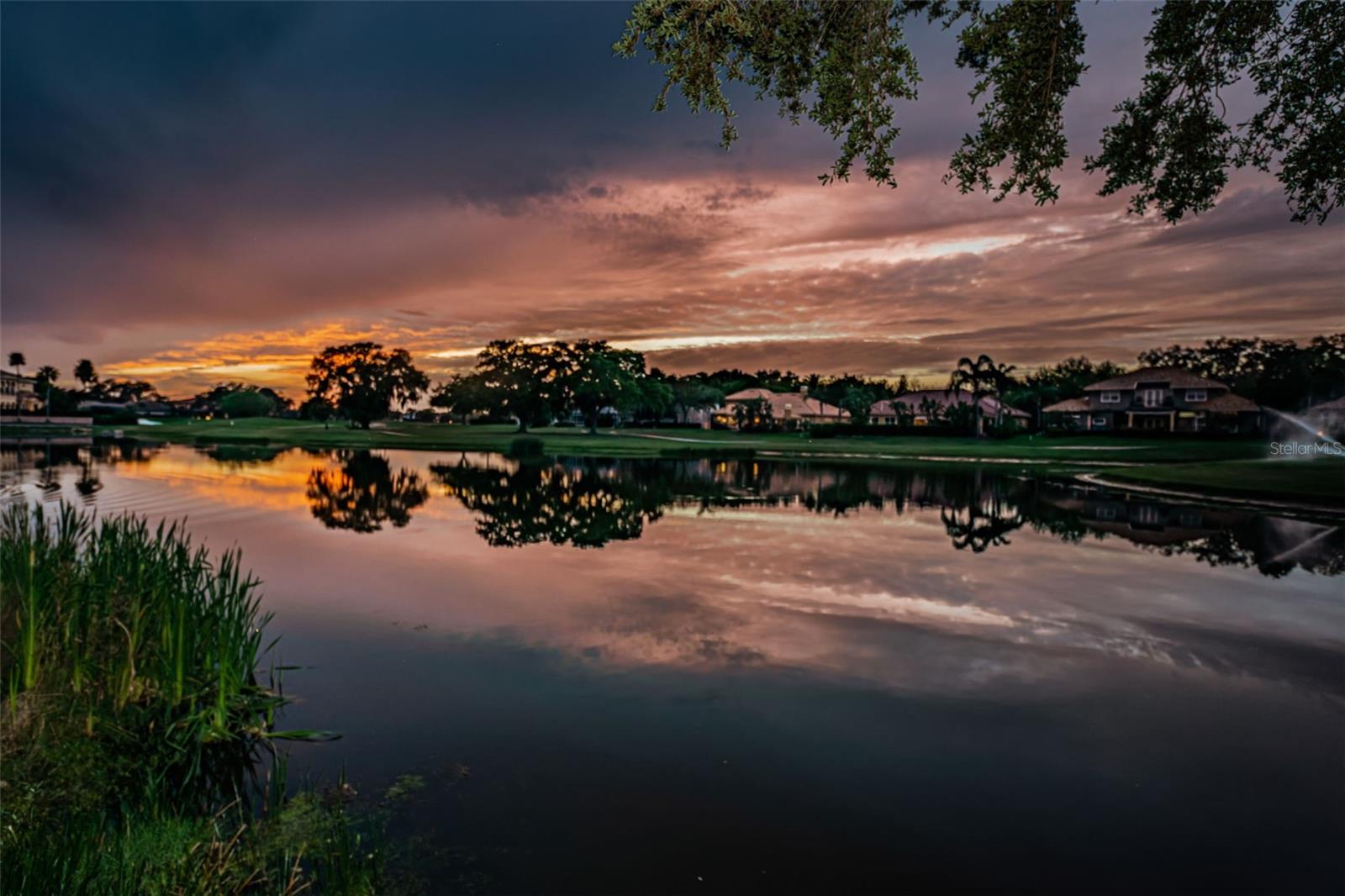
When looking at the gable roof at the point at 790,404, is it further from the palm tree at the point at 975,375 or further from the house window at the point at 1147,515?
the house window at the point at 1147,515

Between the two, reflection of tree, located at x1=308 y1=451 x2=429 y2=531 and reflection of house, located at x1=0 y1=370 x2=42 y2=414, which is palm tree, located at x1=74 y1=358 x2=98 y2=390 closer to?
reflection of house, located at x1=0 y1=370 x2=42 y2=414

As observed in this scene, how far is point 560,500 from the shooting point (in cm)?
3372

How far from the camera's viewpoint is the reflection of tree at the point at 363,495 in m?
27.8

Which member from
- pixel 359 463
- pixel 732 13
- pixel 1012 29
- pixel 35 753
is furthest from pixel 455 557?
pixel 359 463

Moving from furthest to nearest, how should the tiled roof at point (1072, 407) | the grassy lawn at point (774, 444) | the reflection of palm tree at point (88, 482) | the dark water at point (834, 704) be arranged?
the tiled roof at point (1072, 407)
the grassy lawn at point (774, 444)
the reflection of palm tree at point (88, 482)
the dark water at point (834, 704)

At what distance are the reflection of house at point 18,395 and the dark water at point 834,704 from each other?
182 metres

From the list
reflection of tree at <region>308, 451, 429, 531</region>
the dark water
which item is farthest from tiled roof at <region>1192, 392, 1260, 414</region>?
reflection of tree at <region>308, 451, 429, 531</region>

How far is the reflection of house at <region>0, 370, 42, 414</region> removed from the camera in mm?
156750

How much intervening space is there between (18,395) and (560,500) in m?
183

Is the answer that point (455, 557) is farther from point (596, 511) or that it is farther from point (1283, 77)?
point (1283, 77)

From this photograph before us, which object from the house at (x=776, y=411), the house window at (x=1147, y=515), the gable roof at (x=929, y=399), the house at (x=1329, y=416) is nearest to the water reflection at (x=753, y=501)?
the house window at (x=1147, y=515)

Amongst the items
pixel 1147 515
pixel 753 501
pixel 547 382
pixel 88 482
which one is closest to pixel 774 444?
pixel 547 382

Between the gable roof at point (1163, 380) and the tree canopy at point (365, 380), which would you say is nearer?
the gable roof at point (1163, 380)

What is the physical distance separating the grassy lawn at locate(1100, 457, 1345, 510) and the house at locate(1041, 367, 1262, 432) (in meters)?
51.2
